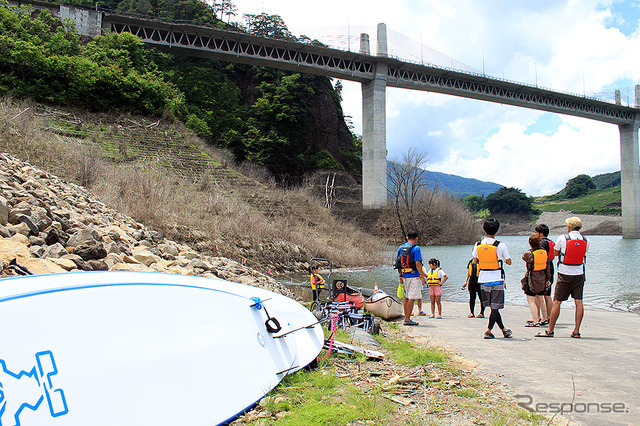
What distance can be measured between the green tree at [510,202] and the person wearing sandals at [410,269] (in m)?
126

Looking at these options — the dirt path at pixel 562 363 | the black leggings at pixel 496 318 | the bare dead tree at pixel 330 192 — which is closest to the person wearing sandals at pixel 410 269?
the dirt path at pixel 562 363

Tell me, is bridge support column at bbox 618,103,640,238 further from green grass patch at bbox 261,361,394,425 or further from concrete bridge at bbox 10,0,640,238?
green grass patch at bbox 261,361,394,425

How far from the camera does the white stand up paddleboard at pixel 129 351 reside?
2488 mm

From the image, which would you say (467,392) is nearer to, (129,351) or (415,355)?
(415,355)

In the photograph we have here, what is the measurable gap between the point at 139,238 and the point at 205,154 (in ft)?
68.4

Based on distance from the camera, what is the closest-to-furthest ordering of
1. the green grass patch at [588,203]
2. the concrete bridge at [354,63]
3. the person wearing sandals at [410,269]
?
1. the person wearing sandals at [410,269]
2. the concrete bridge at [354,63]
3. the green grass patch at [588,203]

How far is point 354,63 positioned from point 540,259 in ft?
153

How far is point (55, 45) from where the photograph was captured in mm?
31047

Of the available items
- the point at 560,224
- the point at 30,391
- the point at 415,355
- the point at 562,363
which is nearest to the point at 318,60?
the point at 415,355

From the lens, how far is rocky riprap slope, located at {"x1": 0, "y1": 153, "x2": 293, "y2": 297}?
535cm

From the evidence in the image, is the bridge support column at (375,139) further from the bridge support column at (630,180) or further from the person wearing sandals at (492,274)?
the bridge support column at (630,180)

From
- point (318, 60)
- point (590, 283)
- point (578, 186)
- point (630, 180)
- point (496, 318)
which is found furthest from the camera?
point (578, 186)

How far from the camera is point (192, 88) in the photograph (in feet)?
158

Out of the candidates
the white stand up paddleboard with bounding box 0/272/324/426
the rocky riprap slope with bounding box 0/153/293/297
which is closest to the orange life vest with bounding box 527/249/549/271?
the white stand up paddleboard with bounding box 0/272/324/426
